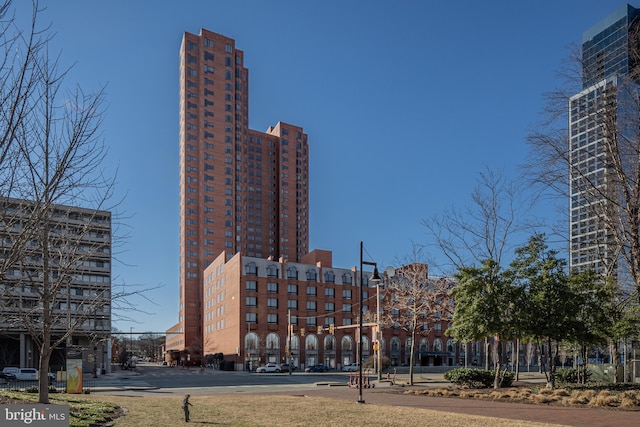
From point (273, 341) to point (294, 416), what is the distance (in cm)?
7675

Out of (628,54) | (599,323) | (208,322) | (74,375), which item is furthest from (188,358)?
(628,54)

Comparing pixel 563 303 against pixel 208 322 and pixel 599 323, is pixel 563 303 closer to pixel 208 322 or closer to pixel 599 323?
pixel 599 323

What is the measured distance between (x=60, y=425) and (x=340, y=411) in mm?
10648

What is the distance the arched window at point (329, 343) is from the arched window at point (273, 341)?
31.5 feet

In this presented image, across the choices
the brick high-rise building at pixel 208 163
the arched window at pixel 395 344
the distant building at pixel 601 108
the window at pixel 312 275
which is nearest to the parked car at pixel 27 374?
the window at pixel 312 275

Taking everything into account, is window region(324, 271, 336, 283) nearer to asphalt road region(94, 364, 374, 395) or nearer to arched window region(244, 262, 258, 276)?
arched window region(244, 262, 258, 276)

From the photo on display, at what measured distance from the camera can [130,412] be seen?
1853cm

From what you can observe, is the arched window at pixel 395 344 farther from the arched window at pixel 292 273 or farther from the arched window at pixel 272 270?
the arched window at pixel 272 270

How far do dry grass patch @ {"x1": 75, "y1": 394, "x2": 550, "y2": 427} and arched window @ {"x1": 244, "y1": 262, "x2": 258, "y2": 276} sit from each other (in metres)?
69.9

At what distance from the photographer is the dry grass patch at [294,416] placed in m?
15.5

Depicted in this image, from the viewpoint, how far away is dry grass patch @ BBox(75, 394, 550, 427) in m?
15.5

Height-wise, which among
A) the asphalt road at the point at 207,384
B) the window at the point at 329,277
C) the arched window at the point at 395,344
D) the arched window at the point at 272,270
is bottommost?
the arched window at the point at 395,344

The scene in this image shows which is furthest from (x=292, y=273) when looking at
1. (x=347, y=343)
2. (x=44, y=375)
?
(x=44, y=375)

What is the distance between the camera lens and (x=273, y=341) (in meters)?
92.6
